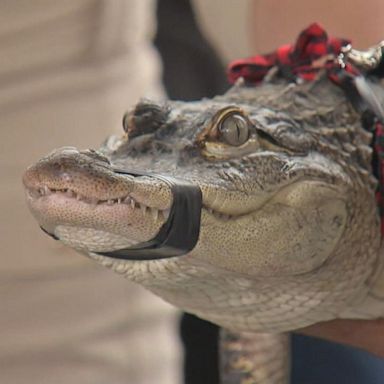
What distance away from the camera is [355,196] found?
700mm

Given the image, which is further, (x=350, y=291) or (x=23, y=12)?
(x=23, y=12)

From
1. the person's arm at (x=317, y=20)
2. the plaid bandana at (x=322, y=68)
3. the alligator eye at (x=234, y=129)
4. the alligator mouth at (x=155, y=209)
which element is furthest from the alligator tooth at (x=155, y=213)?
the person's arm at (x=317, y=20)

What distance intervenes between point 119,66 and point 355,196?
0.61m

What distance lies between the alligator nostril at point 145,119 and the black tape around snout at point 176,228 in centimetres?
10

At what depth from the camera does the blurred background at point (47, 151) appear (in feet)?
3.87

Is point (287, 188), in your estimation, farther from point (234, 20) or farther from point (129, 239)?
point (234, 20)

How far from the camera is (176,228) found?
1.86 feet

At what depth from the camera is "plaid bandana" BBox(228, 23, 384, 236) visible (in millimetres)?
723

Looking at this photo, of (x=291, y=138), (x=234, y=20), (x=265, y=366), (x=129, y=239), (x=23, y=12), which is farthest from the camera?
(x=234, y=20)

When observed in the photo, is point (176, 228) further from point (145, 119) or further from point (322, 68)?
point (322, 68)

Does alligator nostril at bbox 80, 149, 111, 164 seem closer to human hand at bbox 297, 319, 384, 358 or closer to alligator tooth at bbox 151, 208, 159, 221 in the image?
alligator tooth at bbox 151, 208, 159, 221

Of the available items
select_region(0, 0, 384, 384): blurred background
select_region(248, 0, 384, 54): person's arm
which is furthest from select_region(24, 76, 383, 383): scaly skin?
select_region(0, 0, 384, 384): blurred background

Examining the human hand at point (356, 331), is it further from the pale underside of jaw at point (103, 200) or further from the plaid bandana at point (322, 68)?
the pale underside of jaw at point (103, 200)

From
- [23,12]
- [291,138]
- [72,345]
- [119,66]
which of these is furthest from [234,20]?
[291,138]
